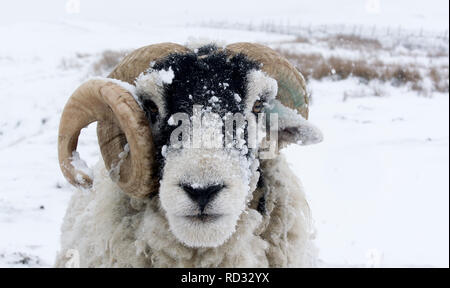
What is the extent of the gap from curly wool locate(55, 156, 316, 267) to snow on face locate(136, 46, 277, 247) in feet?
0.75

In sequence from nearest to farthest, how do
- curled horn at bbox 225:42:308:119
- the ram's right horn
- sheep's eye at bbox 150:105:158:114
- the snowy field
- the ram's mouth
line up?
the ram's mouth
the ram's right horn
sheep's eye at bbox 150:105:158:114
curled horn at bbox 225:42:308:119
the snowy field

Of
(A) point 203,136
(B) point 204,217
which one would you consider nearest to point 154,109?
(A) point 203,136

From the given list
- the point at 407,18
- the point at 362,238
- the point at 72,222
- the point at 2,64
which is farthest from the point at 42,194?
the point at 407,18

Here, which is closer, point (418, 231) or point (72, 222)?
point (72, 222)

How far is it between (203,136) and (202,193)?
0.33m

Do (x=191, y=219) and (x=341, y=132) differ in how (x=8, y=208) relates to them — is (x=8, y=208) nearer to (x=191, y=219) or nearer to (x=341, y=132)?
(x=191, y=219)

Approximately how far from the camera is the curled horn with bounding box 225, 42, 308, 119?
8.65 feet

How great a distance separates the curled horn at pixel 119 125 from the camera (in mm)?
2215

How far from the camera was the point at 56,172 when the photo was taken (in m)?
6.23

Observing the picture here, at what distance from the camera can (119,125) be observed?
7.96 feet

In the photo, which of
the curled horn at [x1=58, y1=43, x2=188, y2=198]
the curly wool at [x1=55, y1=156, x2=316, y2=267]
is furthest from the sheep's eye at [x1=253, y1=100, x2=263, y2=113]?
the curled horn at [x1=58, y1=43, x2=188, y2=198]

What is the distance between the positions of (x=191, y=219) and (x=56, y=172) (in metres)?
4.89

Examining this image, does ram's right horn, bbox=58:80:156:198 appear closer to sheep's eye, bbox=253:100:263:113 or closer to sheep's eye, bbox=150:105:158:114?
sheep's eye, bbox=150:105:158:114

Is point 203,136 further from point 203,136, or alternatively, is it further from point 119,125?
point 119,125
